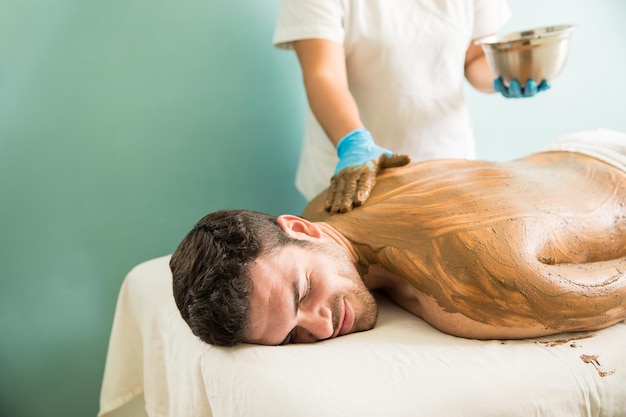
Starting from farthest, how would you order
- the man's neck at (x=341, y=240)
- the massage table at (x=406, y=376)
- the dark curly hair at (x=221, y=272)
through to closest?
the man's neck at (x=341, y=240), the dark curly hair at (x=221, y=272), the massage table at (x=406, y=376)

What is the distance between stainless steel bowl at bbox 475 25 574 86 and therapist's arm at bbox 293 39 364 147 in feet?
1.34

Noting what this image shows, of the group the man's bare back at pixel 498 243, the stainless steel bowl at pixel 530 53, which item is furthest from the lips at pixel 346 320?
the stainless steel bowl at pixel 530 53

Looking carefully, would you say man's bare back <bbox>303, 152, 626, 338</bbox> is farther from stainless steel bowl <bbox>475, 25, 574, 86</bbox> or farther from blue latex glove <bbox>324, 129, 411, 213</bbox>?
stainless steel bowl <bbox>475, 25, 574, 86</bbox>

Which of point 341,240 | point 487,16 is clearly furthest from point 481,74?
point 341,240

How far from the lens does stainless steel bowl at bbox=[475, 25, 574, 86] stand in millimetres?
1677

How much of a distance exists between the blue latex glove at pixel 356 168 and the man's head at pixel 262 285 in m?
0.19

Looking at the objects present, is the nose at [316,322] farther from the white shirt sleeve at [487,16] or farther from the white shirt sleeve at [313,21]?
the white shirt sleeve at [487,16]

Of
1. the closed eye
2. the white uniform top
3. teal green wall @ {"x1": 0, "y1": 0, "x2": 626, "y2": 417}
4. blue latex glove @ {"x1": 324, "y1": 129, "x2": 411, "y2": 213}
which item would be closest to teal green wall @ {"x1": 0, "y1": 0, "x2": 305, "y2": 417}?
teal green wall @ {"x1": 0, "y1": 0, "x2": 626, "y2": 417}

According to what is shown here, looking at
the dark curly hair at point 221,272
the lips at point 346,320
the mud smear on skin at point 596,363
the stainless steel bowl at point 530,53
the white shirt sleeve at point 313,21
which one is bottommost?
the mud smear on skin at point 596,363

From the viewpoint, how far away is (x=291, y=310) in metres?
1.25

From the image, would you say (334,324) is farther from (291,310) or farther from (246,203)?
(246,203)

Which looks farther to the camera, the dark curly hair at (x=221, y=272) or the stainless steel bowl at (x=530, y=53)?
the stainless steel bowl at (x=530, y=53)

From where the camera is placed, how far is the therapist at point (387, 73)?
180 cm

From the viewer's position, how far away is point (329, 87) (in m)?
1.76
